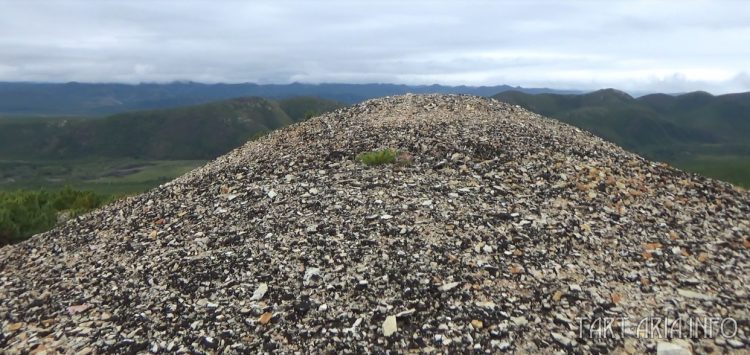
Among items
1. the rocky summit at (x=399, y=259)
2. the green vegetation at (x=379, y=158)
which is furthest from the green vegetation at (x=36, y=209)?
the green vegetation at (x=379, y=158)

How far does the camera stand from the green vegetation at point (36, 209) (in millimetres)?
15766

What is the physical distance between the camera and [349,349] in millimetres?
8148

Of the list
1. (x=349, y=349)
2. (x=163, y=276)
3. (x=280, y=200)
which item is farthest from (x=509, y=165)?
(x=163, y=276)

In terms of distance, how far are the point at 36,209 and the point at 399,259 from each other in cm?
1433

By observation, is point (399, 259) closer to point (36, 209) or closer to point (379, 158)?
point (379, 158)

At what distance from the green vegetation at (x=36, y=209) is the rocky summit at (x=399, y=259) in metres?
1.75

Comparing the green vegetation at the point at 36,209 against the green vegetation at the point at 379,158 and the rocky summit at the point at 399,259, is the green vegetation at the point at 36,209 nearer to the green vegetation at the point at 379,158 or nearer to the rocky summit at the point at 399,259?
the rocky summit at the point at 399,259

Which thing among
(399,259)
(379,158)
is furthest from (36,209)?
(399,259)

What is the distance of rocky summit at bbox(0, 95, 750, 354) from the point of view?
28.1 ft

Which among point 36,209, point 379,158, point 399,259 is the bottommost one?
point 36,209

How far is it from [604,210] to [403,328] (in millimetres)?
6537

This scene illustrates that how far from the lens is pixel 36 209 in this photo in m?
17.9

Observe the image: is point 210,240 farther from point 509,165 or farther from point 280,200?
point 509,165

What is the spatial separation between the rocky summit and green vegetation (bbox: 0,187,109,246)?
1.75 m
